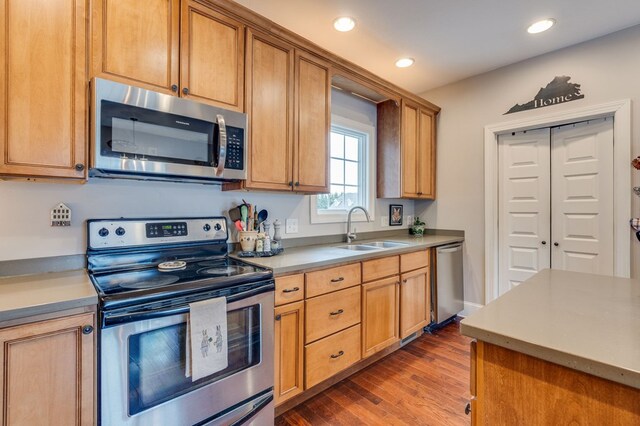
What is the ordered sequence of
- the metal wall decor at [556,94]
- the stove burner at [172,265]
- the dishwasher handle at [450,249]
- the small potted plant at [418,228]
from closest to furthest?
the stove burner at [172,265] < the metal wall decor at [556,94] < the dishwasher handle at [450,249] < the small potted plant at [418,228]

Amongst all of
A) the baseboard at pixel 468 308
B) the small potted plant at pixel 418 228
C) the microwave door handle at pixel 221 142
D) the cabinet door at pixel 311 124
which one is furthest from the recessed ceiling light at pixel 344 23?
the baseboard at pixel 468 308

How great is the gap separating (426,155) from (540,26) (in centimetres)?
143

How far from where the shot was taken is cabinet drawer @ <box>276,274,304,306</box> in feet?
5.52

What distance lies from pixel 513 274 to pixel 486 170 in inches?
43.1

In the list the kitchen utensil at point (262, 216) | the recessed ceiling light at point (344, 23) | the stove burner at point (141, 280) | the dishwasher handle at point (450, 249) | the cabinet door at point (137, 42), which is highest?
the recessed ceiling light at point (344, 23)

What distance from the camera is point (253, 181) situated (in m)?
1.93

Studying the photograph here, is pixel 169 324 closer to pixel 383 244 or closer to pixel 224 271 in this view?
pixel 224 271

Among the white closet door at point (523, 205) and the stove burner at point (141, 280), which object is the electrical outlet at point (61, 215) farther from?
the white closet door at point (523, 205)

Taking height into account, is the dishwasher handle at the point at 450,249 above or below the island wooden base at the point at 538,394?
above

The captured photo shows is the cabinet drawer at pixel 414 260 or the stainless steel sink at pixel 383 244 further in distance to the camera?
the stainless steel sink at pixel 383 244

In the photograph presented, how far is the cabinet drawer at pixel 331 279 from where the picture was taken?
1.85 m

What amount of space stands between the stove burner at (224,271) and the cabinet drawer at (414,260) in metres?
1.40

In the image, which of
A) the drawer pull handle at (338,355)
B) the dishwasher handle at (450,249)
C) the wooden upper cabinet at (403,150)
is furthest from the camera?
the wooden upper cabinet at (403,150)

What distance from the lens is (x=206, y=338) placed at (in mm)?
1326
